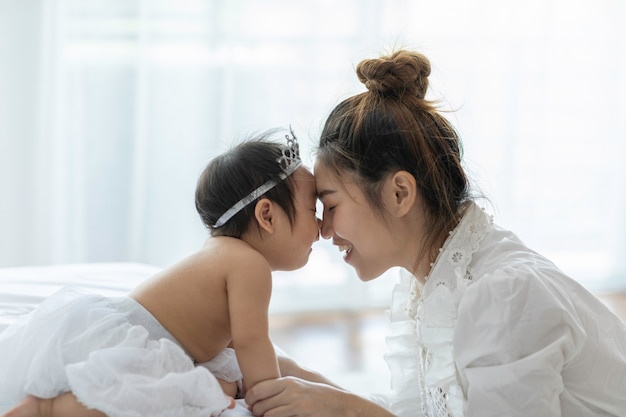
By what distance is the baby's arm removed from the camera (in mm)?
1506

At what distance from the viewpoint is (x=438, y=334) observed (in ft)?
5.24

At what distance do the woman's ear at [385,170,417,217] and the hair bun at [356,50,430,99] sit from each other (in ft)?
0.61

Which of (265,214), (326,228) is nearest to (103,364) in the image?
(265,214)

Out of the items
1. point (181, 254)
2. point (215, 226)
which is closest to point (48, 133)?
point (181, 254)

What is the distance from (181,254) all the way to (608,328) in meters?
2.37

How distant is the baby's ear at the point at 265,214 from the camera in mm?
1677

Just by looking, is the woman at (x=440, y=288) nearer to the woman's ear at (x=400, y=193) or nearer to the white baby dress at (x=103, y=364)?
the woman's ear at (x=400, y=193)

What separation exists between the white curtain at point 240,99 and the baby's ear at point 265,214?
1.88 m

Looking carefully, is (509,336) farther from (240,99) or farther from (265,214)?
(240,99)

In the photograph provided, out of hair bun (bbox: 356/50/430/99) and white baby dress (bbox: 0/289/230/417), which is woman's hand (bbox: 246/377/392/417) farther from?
hair bun (bbox: 356/50/430/99)

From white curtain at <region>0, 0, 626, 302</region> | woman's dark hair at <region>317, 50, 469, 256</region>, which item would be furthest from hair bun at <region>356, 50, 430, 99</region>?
white curtain at <region>0, 0, 626, 302</region>

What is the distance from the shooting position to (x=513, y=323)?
4.67 feet

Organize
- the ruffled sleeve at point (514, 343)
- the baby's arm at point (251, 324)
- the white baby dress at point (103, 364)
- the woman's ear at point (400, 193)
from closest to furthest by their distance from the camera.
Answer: the white baby dress at point (103, 364) → the ruffled sleeve at point (514, 343) → the baby's arm at point (251, 324) → the woman's ear at point (400, 193)

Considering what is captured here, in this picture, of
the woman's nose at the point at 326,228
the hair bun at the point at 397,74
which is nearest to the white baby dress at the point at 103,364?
the woman's nose at the point at 326,228
